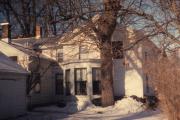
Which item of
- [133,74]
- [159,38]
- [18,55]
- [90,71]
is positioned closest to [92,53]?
[90,71]

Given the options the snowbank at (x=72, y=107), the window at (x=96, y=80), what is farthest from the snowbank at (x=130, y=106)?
the window at (x=96, y=80)

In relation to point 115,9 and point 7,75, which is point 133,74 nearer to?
point 7,75

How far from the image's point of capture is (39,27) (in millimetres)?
38875

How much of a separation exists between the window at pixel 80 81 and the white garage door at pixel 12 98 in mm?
9176

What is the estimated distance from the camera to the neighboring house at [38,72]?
31.8 meters

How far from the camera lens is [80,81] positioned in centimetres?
3238

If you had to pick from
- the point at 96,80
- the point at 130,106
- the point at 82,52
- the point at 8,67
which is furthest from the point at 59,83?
the point at 8,67

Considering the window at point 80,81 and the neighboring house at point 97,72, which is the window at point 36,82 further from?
the window at point 80,81

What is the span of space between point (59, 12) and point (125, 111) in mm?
9017

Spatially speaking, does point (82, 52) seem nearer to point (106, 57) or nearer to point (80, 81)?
point (80, 81)

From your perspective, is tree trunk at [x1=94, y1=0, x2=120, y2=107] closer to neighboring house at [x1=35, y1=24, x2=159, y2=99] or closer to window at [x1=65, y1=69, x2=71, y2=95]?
neighboring house at [x1=35, y1=24, x2=159, y2=99]

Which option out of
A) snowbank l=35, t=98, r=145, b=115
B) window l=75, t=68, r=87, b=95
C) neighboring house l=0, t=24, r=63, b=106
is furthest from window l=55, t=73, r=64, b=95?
snowbank l=35, t=98, r=145, b=115

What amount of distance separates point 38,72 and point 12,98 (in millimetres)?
11259

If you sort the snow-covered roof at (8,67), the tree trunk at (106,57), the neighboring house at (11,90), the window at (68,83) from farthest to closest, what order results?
the window at (68,83)
the tree trunk at (106,57)
the snow-covered roof at (8,67)
the neighboring house at (11,90)
